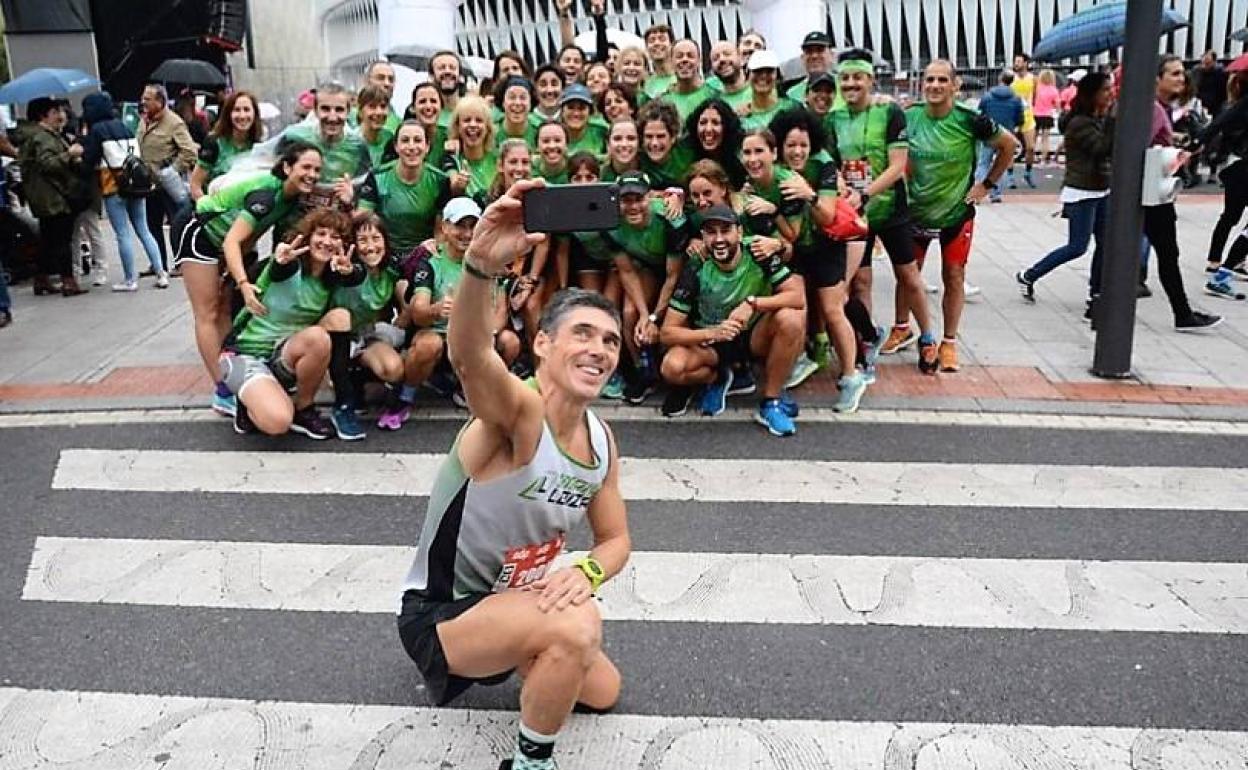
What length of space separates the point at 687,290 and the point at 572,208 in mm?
3889

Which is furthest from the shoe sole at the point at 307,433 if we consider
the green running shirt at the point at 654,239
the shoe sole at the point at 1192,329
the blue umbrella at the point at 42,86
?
the blue umbrella at the point at 42,86

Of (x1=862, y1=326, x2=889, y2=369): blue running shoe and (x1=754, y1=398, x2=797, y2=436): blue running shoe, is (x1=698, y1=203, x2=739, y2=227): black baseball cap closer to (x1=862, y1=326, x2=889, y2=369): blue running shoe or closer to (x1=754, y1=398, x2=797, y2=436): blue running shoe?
(x1=754, y1=398, x2=797, y2=436): blue running shoe

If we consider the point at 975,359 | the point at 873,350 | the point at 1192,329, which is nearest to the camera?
the point at 873,350

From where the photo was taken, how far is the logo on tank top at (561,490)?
3000mm

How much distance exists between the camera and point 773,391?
625 cm

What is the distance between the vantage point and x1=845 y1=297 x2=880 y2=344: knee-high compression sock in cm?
713

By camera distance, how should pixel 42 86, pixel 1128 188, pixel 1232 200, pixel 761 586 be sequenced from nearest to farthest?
pixel 761 586 → pixel 1128 188 → pixel 1232 200 → pixel 42 86

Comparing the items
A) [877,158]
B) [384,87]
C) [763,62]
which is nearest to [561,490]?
[877,158]

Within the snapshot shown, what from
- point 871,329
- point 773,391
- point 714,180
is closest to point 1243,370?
point 871,329

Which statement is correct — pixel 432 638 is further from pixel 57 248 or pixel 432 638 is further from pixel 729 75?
pixel 57 248

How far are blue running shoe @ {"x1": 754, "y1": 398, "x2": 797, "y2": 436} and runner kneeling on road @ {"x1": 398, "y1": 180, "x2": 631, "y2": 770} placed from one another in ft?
9.67

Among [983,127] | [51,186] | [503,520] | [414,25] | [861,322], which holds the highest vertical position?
[414,25]

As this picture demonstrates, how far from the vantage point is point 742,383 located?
22.5 ft

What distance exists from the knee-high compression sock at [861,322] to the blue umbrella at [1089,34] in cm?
824
